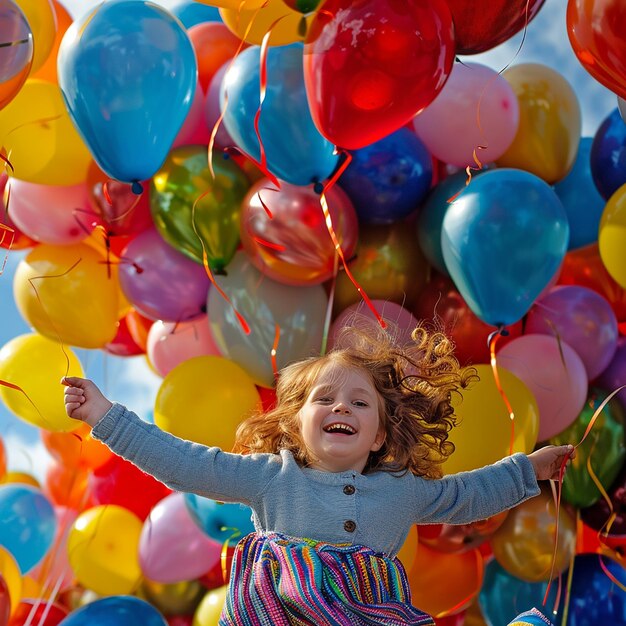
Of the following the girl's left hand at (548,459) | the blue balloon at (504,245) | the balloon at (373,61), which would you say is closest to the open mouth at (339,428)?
the girl's left hand at (548,459)

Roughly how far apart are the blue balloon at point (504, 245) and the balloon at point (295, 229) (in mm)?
268

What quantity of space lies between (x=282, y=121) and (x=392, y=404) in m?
0.87

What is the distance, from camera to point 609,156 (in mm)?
2721

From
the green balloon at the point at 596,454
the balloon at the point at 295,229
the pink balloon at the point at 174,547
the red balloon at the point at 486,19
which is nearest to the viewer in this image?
the red balloon at the point at 486,19

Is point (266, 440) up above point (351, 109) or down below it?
below

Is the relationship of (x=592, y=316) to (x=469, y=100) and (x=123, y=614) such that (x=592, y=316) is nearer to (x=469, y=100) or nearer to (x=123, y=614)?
(x=469, y=100)

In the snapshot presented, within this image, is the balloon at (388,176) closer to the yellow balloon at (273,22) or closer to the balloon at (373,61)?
the yellow balloon at (273,22)

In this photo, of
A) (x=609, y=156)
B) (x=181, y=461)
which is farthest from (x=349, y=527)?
(x=609, y=156)

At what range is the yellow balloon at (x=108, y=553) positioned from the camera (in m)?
2.76

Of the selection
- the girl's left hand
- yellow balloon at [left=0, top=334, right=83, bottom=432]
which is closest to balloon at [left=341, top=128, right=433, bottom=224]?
yellow balloon at [left=0, top=334, right=83, bottom=432]

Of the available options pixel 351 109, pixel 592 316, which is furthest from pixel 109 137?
pixel 592 316

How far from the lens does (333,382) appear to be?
1.64m

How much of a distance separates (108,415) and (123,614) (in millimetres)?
1181

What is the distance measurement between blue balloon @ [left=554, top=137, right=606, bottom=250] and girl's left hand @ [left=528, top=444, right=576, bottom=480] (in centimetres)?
132
